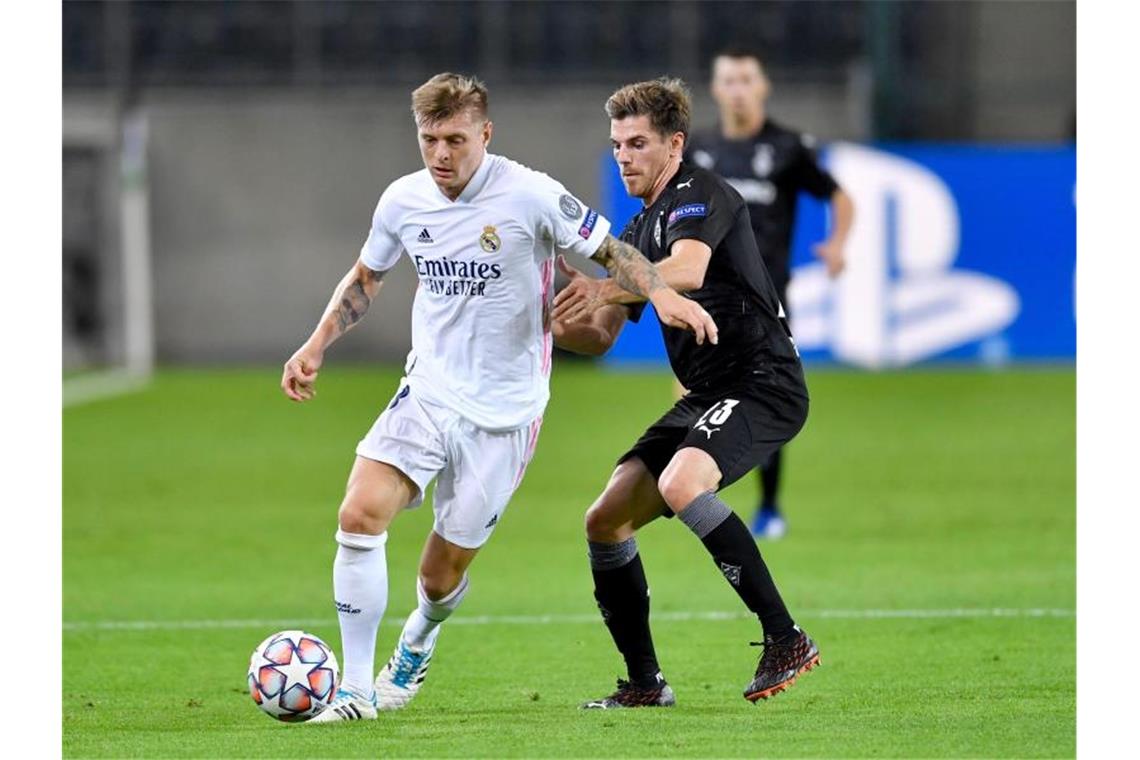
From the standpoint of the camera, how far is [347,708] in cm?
602

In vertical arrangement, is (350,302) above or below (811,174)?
below

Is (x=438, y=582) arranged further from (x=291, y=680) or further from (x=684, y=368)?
(x=684, y=368)

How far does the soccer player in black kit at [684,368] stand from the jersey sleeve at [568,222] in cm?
13

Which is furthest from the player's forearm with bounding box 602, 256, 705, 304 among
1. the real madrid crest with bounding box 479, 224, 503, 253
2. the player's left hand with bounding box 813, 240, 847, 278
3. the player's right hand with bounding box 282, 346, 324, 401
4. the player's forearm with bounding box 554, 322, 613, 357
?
the player's left hand with bounding box 813, 240, 847, 278

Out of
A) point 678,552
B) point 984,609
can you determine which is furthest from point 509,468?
point 678,552

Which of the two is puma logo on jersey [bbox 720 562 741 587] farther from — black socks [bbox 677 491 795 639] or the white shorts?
the white shorts

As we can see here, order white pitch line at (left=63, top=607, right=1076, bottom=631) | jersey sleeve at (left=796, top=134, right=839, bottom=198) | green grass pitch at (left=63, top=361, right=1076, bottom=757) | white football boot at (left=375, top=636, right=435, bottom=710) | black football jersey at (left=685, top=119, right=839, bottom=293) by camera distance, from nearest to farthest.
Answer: green grass pitch at (left=63, top=361, right=1076, bottom=757), white football boot at (left=375, top=636, right=435, bottom=710), white pitch line at (left=63, top=607, right=1076, bottom=631), black football jersey at (left=685, top=119, right=839, bottom=293), jersey sleeve at (left=796, top=134, right=839, bottom=198)

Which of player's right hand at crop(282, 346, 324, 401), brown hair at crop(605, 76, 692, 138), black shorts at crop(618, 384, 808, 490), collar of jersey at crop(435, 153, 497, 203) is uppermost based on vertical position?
brown hair at crop(605, 76, 692, 138)

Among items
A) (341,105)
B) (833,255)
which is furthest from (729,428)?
(341,105)

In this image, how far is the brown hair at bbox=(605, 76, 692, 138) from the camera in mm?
6188

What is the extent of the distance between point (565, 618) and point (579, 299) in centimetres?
264

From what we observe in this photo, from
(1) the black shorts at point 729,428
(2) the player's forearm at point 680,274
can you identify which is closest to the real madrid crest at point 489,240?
(2) the player's forearm at point 680,274

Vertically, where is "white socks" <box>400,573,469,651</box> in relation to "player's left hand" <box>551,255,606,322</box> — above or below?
below

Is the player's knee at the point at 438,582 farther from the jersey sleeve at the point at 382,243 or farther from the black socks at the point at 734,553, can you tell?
the jersey sleeve at the point at 382,243
